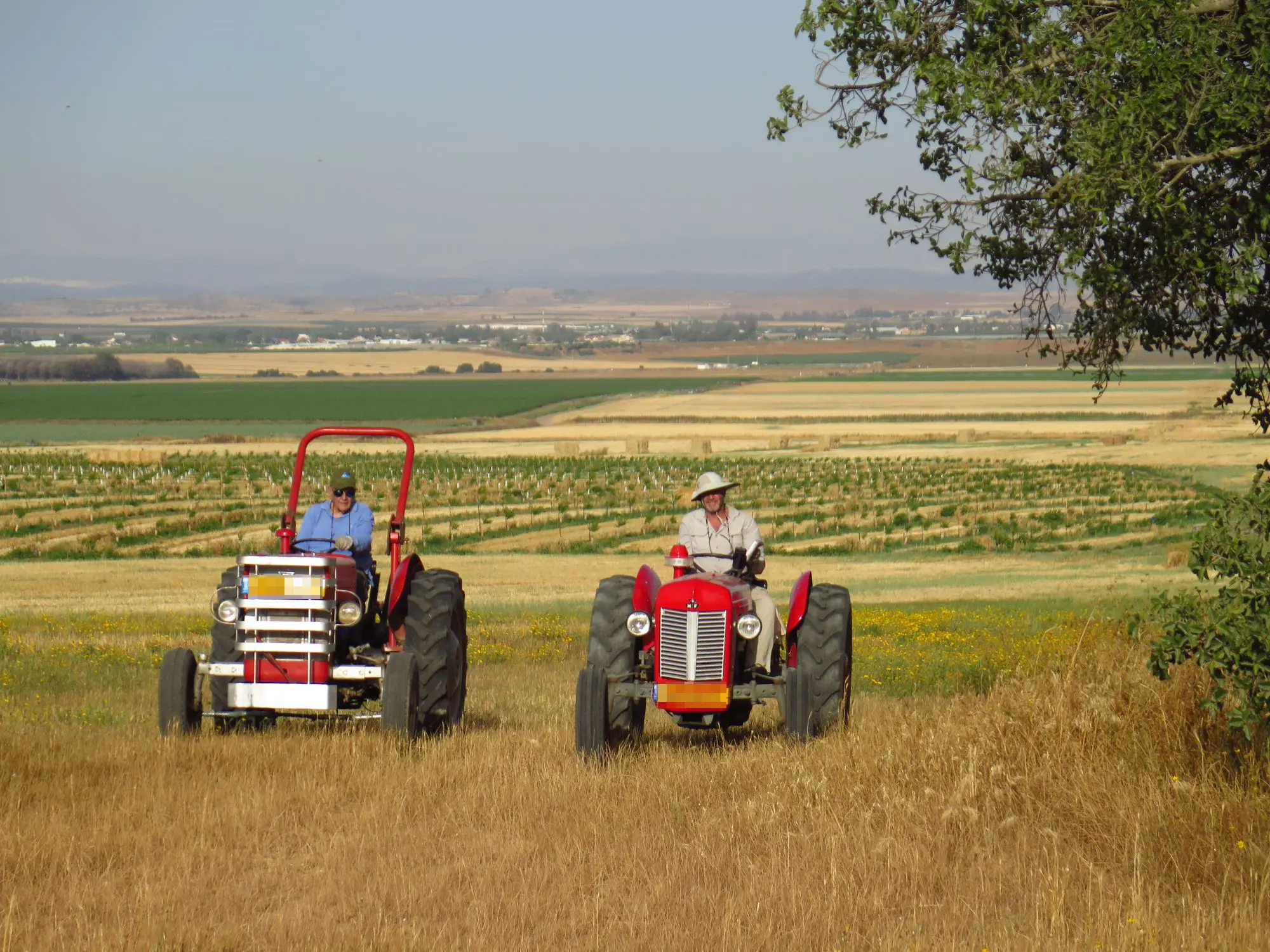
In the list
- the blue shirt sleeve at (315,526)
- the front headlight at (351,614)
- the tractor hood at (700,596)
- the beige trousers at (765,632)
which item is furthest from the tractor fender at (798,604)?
the blue shirt sleeve at (315,526)

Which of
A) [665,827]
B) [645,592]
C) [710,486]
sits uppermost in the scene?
[710,486]

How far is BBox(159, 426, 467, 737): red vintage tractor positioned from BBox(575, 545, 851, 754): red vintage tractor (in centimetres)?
131

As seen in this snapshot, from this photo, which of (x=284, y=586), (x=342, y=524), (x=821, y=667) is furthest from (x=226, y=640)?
(x=821, y=667)

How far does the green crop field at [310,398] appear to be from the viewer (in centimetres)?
10444

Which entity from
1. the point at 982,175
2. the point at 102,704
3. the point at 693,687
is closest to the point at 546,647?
the point at 102,704

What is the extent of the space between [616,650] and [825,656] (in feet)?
4.52

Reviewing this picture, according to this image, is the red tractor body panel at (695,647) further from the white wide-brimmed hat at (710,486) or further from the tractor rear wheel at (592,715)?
the white wide-brimmed hat at (710,486)

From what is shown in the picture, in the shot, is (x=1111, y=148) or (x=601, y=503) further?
(x=601, y=503)

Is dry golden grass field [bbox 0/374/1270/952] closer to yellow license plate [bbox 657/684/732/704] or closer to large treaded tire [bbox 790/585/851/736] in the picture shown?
large treaded tire [bbox 790/585/851/736]

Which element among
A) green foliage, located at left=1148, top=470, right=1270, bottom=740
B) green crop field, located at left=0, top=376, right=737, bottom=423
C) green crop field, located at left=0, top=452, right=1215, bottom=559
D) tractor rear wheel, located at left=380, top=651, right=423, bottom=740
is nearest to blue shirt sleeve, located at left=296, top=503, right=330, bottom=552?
tractor rear wheel, located at left=380, top=651, right=423, bottom=740

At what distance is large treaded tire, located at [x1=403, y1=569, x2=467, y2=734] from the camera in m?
11.1

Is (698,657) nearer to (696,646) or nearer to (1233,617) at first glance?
(696,646)

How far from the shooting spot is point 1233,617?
709 centimetres

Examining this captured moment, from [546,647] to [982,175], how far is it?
9691mm
